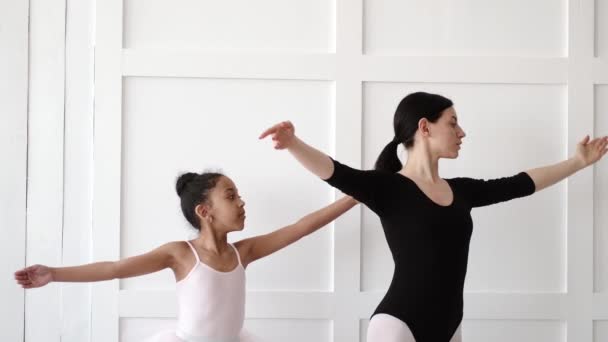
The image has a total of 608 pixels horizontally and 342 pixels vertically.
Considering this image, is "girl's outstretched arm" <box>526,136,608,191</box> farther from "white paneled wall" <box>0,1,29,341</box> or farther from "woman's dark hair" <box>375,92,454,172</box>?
"white paneled wall" <box>0,1,29,341</box>

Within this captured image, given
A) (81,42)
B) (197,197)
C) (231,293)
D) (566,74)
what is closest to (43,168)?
(81,42)

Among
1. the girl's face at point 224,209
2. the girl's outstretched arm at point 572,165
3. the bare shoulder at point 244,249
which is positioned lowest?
the bare shoulder at point 244,249

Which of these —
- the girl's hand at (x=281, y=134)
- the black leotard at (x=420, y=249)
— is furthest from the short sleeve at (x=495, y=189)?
the girl's hand at (x=281, y=134)

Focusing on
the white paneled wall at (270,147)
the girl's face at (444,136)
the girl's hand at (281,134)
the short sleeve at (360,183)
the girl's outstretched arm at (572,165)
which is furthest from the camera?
the white paneled wall at (270,147)

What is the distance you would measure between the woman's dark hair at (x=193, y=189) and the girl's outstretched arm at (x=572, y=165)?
890 millimetres

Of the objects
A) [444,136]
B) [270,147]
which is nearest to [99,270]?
[270,147]

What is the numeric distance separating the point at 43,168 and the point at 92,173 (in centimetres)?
16

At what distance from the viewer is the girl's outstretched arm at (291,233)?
1911mm

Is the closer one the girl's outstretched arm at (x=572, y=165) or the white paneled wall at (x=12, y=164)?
the girl's outstretched arm at (x=572, y=165)

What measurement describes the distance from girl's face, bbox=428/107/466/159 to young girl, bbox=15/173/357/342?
1.34ft

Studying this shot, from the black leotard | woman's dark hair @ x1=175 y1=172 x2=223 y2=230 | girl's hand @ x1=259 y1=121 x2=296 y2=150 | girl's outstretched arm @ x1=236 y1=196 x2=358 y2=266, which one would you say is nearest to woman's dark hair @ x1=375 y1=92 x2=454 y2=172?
the black leotard

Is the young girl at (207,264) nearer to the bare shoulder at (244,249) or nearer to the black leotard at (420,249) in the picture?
the bare shoulder at (244,249)

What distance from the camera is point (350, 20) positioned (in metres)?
2.09

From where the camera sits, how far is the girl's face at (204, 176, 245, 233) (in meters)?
1.82
